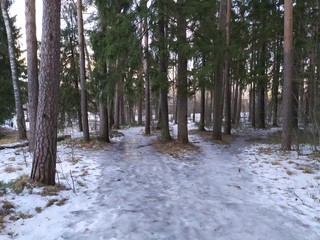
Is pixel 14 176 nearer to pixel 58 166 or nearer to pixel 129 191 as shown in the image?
pixel 58 166

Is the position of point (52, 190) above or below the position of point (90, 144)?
below

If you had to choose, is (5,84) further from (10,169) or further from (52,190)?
(52,190)

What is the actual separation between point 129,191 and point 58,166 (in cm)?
282

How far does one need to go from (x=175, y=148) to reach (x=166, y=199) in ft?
18.0

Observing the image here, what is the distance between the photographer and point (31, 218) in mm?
4516

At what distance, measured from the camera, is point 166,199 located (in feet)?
18.1

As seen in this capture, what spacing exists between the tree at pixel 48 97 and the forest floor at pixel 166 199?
390 millimetres

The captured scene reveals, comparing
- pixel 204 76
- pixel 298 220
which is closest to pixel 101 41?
pixel 204 76

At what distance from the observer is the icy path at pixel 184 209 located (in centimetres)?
412

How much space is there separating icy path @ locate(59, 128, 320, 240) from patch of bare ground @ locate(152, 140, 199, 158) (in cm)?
194

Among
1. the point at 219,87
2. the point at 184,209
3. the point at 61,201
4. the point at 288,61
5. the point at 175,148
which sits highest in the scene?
the point at 288,61

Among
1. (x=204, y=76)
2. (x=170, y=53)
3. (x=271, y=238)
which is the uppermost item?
(x=170, y=53)

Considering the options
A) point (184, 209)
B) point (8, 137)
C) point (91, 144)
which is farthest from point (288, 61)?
point (8, 137)

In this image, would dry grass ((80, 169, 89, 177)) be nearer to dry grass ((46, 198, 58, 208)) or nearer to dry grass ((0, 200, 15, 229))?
dry grass ((46, 198, 58, 208))
